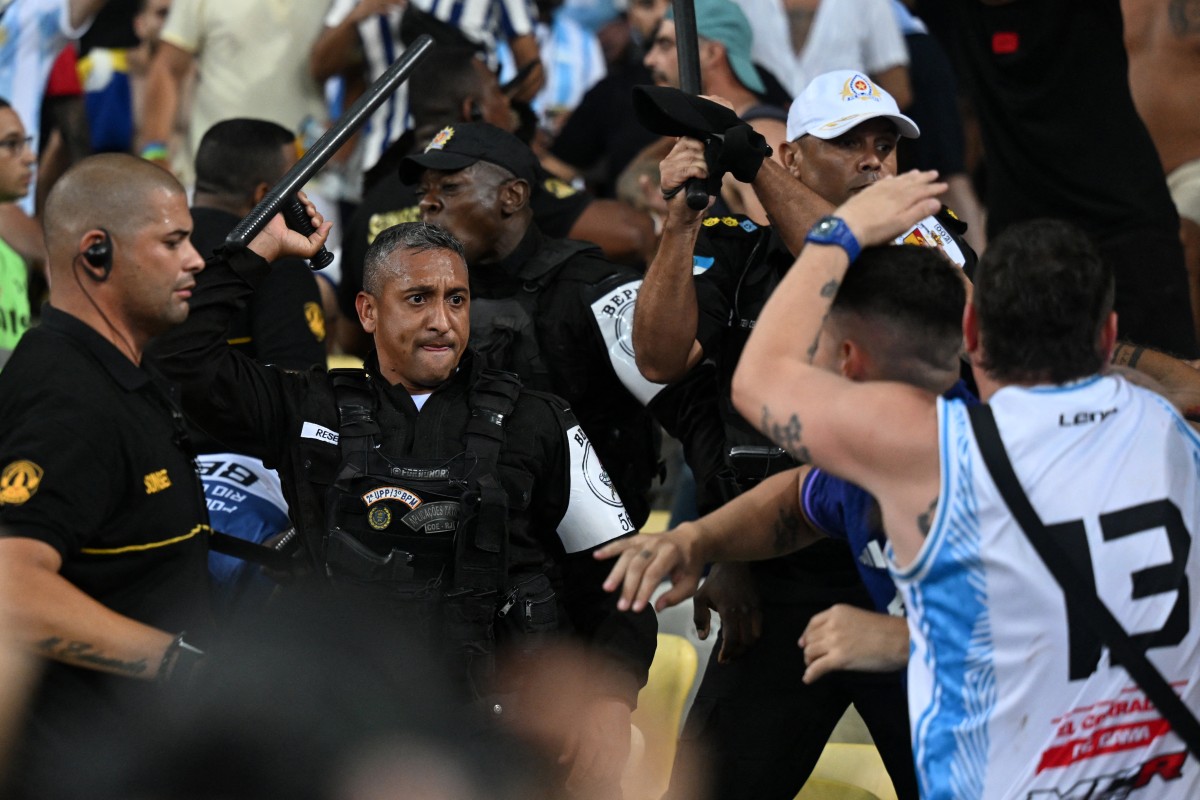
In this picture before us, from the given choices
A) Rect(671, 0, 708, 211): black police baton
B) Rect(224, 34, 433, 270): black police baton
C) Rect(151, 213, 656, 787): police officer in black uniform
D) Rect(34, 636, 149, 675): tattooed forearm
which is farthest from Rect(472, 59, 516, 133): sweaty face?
Rect(34, 636, 149, 675): tattooed forearm

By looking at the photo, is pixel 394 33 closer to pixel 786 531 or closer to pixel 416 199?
pixel 416 199

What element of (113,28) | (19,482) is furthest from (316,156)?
(113,28)

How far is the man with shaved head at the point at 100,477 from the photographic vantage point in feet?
11.7

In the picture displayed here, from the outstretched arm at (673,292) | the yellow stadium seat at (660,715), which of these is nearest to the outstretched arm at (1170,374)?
the outstretched arm at (673,292)

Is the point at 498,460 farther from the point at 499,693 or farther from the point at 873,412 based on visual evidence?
the point at 873,412

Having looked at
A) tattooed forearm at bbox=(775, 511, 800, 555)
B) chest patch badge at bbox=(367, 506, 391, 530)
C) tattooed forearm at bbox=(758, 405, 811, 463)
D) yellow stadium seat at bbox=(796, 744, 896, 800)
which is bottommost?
yellow stadium seat at bbox=(796, 744, 896, 800)

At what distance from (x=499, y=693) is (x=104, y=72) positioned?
6111mm

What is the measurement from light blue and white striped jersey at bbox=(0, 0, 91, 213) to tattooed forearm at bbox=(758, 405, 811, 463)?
5781 mm

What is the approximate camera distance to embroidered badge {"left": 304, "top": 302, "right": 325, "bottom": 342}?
5.61 metres

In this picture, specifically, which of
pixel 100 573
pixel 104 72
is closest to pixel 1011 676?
pixel 100 573

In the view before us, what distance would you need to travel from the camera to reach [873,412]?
305cm

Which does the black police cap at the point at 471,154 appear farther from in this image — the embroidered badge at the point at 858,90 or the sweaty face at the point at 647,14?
the sweaty face at the point at 647,14

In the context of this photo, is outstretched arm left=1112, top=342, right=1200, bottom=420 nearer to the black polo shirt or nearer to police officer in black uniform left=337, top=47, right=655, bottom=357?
the black polo shirt

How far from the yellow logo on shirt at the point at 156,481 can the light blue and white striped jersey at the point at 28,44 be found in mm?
4573
